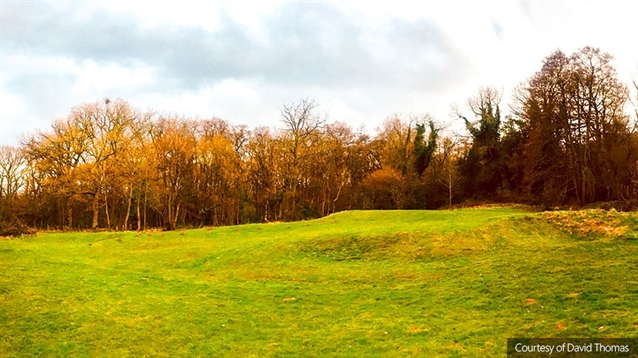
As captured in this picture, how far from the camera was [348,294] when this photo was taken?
51.5 ft

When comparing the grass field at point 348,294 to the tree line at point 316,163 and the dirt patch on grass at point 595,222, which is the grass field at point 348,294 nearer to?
the dirt patch on grass at point 595,222

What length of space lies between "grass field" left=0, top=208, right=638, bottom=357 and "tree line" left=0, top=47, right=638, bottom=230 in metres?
22.2

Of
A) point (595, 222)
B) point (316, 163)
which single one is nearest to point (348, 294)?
point (595, 222)

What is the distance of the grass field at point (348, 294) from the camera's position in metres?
11.0

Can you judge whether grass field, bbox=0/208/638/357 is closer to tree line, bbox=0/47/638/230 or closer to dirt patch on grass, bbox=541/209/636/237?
dirt patch on grass, bbox=541/209/636/237

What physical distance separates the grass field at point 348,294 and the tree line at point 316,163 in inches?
874

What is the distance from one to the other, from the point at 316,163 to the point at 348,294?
165 ft

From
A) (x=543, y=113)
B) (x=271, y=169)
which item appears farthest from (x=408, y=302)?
(x=271, y=169)

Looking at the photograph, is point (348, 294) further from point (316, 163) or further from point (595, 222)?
point (316, 163)

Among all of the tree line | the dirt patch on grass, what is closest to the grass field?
the dirt patch on grass

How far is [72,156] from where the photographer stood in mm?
54062

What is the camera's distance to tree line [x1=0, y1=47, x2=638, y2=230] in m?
42.5

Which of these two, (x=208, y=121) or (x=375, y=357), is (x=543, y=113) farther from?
(x=208, y=121)

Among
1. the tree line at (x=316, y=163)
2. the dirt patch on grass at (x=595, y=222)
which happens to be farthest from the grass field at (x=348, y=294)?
the tree line at (x=316, y=163)
